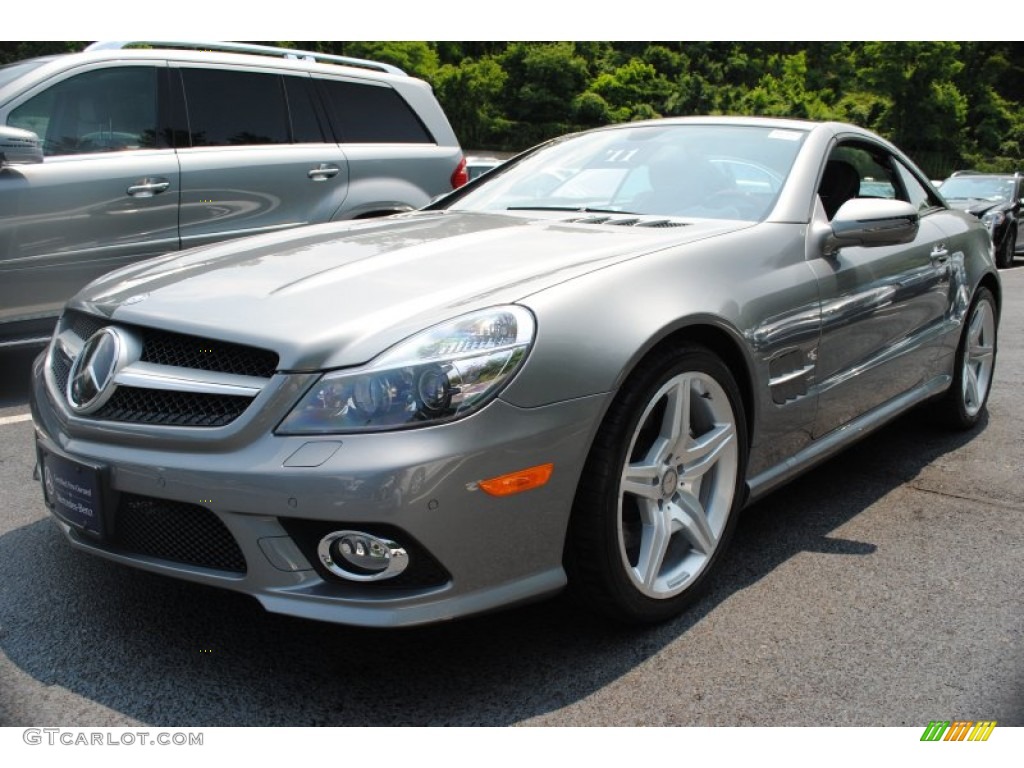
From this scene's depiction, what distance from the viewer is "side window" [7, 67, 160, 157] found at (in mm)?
5078

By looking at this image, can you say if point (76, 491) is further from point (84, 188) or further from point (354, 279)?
point (84, 188)

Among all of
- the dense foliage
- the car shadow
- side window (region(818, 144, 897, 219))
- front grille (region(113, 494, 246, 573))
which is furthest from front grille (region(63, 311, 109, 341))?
the dense foliage

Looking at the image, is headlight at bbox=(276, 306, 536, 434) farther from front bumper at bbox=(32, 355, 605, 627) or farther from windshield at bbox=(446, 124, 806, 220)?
windshield at bbox=(446, 124, 806, 220)

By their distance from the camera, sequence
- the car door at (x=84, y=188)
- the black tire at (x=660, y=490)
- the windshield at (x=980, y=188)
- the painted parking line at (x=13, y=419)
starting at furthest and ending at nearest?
the windshield at (x=980, y=188) → the car door at (x=84, y=188) → the painted parking line at (x=13, y=419) → the black tire at (x=660, y=490)

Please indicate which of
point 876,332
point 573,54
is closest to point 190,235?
point 876,332

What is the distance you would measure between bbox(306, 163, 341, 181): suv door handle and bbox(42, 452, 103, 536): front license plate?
3.64m

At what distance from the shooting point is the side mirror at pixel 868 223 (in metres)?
3.24

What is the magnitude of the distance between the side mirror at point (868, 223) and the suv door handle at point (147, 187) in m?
3.54

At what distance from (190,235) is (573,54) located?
8764 centimetres

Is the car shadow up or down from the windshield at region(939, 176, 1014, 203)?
up

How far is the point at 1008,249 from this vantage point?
14.8m

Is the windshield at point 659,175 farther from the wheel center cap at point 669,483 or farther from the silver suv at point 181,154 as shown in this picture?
the silver suv at point 181,154

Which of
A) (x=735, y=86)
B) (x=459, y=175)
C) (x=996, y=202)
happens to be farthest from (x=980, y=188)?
(x=735, y=86)
